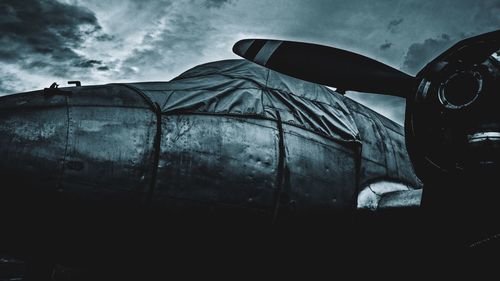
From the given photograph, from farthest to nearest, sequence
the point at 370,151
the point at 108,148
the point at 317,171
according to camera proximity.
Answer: the point at 370,151 → the point at 317,171 → the point at 108,148

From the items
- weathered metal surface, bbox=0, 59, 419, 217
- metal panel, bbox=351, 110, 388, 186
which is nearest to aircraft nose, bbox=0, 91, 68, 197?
weathered metal surface, bbox=0, 59, 419, 217

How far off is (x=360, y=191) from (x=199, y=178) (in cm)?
222

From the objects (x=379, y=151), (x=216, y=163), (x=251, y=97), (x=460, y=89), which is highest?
(x=251, y=97)

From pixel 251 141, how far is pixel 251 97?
68cm

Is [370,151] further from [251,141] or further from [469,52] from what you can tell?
[469,52]

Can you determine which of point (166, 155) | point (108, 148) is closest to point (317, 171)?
point (166, 155)

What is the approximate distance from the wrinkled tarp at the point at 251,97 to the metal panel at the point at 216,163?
0.65 ft

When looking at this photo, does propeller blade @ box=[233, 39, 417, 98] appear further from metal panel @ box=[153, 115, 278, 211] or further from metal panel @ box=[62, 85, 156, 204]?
metal panel @ box=[62, 85, 156, 204]

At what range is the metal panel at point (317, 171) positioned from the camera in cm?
448

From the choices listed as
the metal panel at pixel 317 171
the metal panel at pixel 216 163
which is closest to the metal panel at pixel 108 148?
the metal panel at pixel 216 163

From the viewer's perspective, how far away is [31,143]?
11.1 ft

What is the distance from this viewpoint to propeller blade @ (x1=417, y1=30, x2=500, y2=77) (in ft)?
10.3

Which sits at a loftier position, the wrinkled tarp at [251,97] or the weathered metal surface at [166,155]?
the wrinkled tarp at [251,97]

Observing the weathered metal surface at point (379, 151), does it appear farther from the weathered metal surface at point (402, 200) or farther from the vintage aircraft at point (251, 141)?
the weathered metal surface at point (402, 200)
